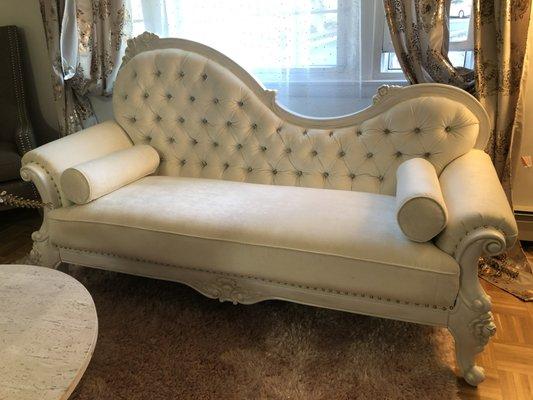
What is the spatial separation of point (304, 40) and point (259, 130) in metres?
0.51

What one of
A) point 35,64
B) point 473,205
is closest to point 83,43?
point 35,64

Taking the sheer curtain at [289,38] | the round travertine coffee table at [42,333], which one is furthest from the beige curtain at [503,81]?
the round travertine coffee table at [42,333]

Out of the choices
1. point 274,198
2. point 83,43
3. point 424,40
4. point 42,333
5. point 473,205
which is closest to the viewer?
point 42,333

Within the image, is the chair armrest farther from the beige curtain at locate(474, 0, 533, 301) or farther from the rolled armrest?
the beige curtain at locate(474, 0, 533, 301)

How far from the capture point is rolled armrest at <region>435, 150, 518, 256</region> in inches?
48.8

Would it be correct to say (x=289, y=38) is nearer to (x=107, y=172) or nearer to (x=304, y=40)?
(x=304, y=40)

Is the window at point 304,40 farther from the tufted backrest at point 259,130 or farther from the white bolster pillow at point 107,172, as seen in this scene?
the white bolster pillow at point 107,172

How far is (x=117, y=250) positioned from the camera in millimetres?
1732

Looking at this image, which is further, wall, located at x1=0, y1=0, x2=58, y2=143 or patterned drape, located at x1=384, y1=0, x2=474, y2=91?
wall, located at x1=0, y1=0, x2=58, y2=143

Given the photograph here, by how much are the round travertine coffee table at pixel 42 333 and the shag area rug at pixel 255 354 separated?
1.32 ft

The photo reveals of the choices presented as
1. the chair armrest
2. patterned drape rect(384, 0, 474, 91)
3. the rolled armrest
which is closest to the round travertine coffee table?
the chair armrest

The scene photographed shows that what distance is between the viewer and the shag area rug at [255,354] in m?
1.39

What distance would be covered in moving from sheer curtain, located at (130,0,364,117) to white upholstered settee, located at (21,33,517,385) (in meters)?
0.23

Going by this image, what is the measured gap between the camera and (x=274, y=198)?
1760 mm
